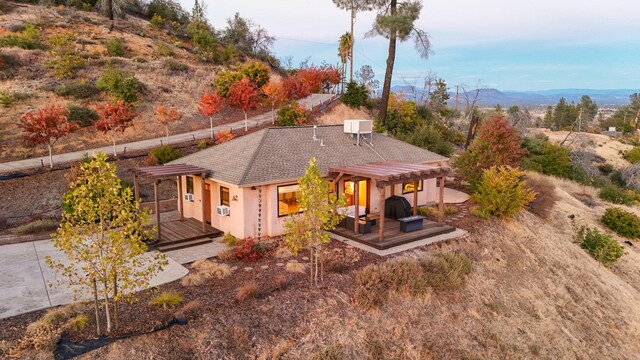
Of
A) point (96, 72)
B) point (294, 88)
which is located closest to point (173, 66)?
point (96, 72)

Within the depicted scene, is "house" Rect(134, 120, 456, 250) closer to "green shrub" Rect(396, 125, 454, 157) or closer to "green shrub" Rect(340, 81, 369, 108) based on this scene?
"green shrub" Rect(396, 125, 454, 157)

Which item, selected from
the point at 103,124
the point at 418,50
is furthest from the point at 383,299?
the point at 418,50

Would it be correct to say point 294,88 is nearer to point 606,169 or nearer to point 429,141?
point 429,141

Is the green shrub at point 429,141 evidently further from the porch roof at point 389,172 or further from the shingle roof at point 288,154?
the porch roof at point 389,172

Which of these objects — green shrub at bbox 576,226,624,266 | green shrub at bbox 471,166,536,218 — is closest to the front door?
green shrub at bbox 471,166,536,218

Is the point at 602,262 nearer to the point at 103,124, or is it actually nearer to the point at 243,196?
the point at 243,196

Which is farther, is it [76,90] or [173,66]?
[173,66]
